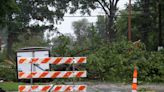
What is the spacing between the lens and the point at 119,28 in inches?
2729

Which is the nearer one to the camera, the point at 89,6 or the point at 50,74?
the point at 50,74

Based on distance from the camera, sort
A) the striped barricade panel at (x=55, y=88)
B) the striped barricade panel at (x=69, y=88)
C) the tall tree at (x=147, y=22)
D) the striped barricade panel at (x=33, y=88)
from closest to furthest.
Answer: the striped barricade panel at (x=33, y=88), the striped barricade panel at (x=55, y=88), the striped barricade panel at (x=69, y=88), the tall tree at (x=147, y=22)

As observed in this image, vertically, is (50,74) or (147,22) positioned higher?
(50,74)

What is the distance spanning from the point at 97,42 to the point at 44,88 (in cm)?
1690

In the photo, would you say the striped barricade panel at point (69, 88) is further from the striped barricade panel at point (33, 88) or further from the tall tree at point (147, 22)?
the tall tree at point (147, 22)

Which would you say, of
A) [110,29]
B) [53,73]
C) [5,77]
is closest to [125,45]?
[5,77]

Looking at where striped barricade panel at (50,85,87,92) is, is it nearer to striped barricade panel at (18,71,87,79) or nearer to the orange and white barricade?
the orange and white barricade

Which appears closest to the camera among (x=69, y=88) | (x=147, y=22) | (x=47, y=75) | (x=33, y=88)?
(x=33, y=88)

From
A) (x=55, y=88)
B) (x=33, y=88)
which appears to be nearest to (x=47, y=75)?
(x=55, y=88)

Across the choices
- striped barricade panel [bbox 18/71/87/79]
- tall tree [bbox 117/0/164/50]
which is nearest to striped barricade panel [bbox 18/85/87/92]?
striped barricade panel [bbox 18/71/87/79]

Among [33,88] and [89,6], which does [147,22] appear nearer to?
[89,6]

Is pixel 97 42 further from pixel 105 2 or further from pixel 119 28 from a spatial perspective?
pixel 119 28

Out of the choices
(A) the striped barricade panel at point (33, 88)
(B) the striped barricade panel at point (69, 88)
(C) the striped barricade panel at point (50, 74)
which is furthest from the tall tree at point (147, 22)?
(A) the striped barricade panel at point (33, 88)

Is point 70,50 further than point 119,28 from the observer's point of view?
No
